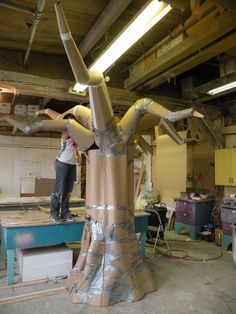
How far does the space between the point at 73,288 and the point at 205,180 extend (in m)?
4.56

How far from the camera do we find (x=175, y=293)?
3.35 m

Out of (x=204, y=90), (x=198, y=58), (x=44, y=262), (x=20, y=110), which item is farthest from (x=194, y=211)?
(x=20, y=110)

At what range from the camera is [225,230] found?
5156mm

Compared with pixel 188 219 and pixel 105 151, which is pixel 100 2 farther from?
pixel 188 219

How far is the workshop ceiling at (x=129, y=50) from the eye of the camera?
3049 mm

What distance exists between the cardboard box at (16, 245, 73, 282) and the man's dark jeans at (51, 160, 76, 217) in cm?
50

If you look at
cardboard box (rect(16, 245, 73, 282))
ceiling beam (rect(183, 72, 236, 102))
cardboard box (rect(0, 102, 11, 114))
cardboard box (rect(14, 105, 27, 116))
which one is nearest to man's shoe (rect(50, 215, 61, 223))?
cardboard box (rect(16, 245, 73, 282))

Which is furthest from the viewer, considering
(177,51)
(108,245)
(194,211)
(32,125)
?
(194,211)

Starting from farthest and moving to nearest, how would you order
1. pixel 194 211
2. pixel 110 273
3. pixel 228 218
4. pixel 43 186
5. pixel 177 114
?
1. pixel 43 186
2. pixel 194 211
3. pixel 228 218
4. pixel 110 273
5. pixel 177 114

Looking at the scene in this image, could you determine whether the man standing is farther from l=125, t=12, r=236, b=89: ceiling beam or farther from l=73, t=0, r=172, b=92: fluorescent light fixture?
l=125, t=12, r=236, b=89: ceiling beam

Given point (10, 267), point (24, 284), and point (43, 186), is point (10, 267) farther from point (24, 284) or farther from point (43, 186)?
point (43, 186)

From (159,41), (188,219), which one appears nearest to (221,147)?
(188,219)

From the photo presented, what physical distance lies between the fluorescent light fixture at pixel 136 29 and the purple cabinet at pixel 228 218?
10.9 ft

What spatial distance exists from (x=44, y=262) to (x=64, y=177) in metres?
1.13
